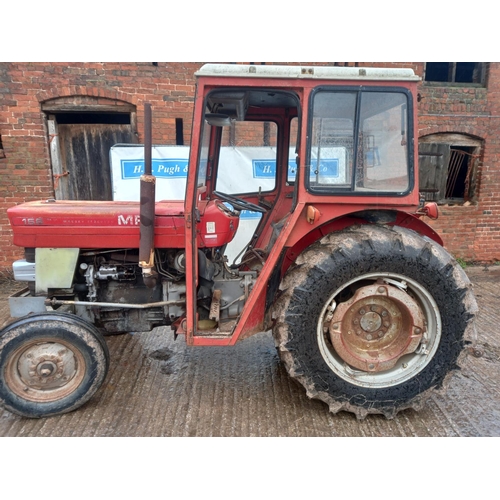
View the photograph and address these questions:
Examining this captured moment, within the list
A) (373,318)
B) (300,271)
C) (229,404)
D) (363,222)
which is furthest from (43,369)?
(363,222)

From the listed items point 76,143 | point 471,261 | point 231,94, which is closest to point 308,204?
point 231,94

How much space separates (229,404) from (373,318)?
1.13m

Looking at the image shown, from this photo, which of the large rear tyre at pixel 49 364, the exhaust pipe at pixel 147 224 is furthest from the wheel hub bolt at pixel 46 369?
the exhaust pipe at pixel 147 224

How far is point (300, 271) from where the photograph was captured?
219 cm

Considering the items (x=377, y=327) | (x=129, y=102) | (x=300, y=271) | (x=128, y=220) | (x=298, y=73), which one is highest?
(x=129, y=102)

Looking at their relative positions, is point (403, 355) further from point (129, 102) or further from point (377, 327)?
point (129, 102)

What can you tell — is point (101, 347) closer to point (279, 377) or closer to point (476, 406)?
point (279, 377)

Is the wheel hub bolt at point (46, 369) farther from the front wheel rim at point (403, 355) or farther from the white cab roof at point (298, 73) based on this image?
the white cab roof at point (298, 73)

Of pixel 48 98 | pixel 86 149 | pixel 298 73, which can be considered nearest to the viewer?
pixel 298 73

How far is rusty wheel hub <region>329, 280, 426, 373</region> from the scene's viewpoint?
2244 mm

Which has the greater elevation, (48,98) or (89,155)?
(48,98)

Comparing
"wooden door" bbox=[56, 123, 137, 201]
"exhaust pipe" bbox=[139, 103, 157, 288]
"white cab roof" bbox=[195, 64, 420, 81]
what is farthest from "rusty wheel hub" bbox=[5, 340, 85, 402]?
"wooden door" bbox=[56, 123, 137, 201]

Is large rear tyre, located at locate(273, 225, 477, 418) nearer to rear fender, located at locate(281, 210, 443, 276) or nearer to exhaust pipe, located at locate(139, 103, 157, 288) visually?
rear fender, located at locate(281, 210, 443, 276)

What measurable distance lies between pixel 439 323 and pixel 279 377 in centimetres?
123
